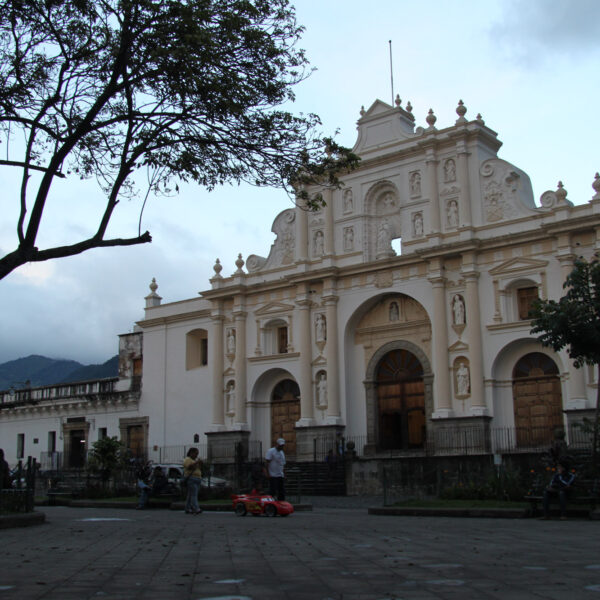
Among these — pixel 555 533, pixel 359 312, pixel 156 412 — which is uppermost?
pixel 359 312

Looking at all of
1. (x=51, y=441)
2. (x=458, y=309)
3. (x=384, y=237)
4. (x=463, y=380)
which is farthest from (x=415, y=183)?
(x=51, y=441)

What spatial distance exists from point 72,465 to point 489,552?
35991mm

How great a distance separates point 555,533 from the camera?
37.9 feet

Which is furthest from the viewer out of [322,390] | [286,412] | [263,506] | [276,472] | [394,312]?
[286,412]

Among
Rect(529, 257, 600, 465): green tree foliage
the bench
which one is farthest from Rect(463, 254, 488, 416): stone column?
the bench

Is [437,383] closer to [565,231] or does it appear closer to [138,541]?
[565,231]

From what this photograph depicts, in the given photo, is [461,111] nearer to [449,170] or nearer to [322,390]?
[449,170]

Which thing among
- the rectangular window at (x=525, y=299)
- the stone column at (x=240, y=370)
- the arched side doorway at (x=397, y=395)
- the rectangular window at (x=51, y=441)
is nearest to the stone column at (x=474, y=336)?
the rectangular window at (x=525, y=299)

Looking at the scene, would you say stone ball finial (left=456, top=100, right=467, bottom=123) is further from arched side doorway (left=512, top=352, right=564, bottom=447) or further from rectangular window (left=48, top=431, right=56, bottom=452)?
rectangular window (left=48, top=431, right=56, bottom=452)

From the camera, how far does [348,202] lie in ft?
111

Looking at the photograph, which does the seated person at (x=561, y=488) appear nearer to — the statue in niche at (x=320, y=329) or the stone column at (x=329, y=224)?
the statue in niche at (x=320, y=329)

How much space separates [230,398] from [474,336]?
39.9ft

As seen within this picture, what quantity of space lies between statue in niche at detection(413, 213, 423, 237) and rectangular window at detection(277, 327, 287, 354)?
7855mm

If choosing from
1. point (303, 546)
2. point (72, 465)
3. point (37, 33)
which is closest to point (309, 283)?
point (72, 465)
